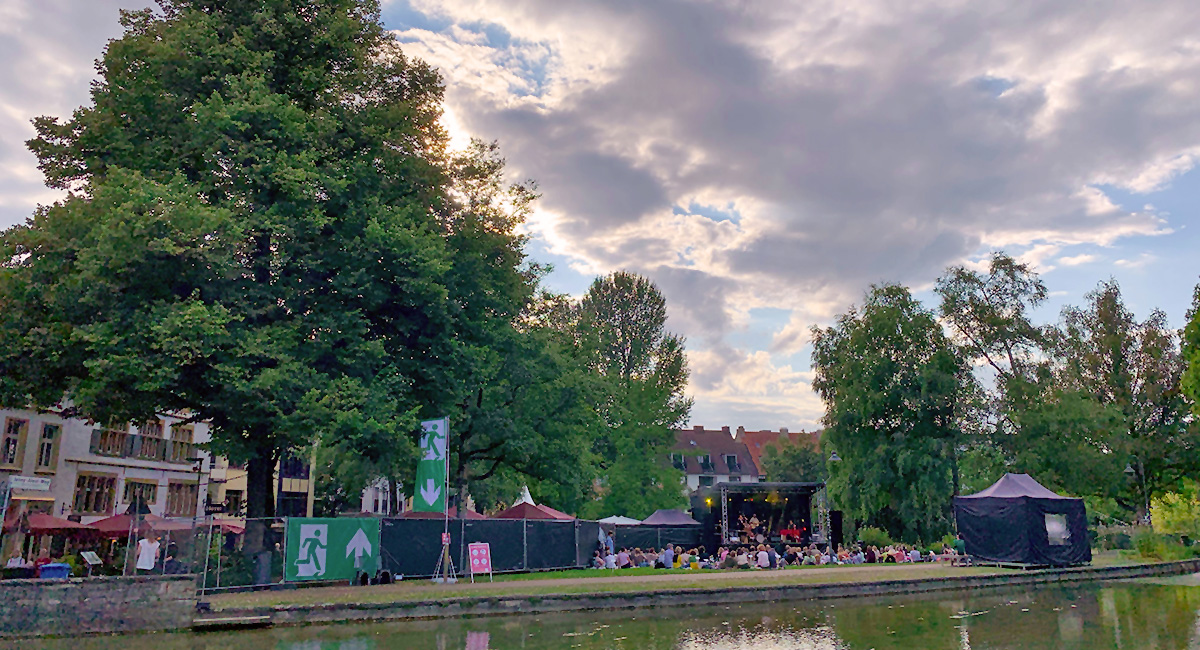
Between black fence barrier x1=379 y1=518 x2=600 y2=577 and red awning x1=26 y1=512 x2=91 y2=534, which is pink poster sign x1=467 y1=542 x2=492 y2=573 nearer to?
black fence barrier x1=379 y1=518 x2=600 y2=577

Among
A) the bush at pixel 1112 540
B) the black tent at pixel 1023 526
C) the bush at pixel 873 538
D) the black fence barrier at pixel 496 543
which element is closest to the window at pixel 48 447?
the black fence barrier at pixel 496 543

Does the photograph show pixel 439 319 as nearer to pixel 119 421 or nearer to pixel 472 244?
pixel 472 244

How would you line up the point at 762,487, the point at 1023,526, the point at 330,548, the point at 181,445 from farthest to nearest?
the point at 181,445 → the point at 762,487 → the point at 1023,526 → the point at 330,548

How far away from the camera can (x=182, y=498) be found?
4297cm

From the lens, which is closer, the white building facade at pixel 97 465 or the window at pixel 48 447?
the white building facade at pixel 97 465

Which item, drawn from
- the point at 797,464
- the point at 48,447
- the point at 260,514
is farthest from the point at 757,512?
the point at 797,464

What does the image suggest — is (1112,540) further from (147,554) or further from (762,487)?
(147,554)

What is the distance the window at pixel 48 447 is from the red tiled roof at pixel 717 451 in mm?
72939

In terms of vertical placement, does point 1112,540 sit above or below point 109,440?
below

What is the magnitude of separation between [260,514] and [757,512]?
26.6 m

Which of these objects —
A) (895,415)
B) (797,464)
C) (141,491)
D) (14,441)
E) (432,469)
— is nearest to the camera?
(432,469)

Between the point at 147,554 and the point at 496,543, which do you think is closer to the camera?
the point at 147,554

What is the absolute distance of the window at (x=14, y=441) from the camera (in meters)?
30.7

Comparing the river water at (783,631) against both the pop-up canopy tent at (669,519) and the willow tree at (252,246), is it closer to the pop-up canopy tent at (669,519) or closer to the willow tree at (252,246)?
the willow tree at (252,246)
